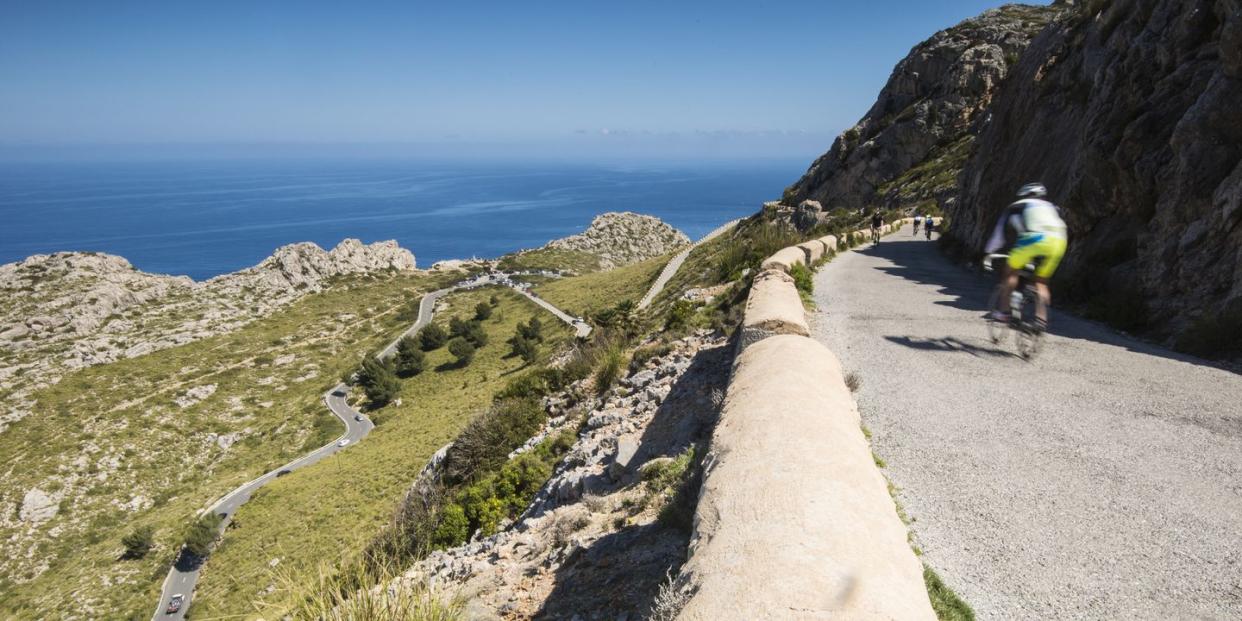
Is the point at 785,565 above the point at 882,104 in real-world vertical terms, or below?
below

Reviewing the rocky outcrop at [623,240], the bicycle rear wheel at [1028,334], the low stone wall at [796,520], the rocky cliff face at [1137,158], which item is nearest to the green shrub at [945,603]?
the low stone wall at [796,520]

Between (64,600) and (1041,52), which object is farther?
(64,600)

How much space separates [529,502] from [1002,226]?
29.1ft

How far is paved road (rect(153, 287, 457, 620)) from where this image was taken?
24734 mm

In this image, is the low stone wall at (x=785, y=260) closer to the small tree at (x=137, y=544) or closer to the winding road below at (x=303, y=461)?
the winding road below at (x=303, y=461)

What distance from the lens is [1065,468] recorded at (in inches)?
207

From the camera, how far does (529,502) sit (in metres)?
9.85

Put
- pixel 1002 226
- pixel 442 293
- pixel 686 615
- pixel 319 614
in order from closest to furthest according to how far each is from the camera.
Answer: pixel 686 615
pixel 319 614
pixel 1002 226
pixel 442 293

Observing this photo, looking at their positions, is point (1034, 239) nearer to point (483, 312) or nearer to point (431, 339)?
point (431, 339)

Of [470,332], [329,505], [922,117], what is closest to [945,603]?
[329,505]

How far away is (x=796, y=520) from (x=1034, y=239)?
698 cm

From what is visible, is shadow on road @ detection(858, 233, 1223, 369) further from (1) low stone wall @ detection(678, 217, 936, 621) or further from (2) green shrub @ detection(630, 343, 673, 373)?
(1) low stone wall @ detection(678, 217, 936, 621)

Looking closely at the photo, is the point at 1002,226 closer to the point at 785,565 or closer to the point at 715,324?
the point at 715,324

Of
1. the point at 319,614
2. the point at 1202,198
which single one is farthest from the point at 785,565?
the point at 1202,198
